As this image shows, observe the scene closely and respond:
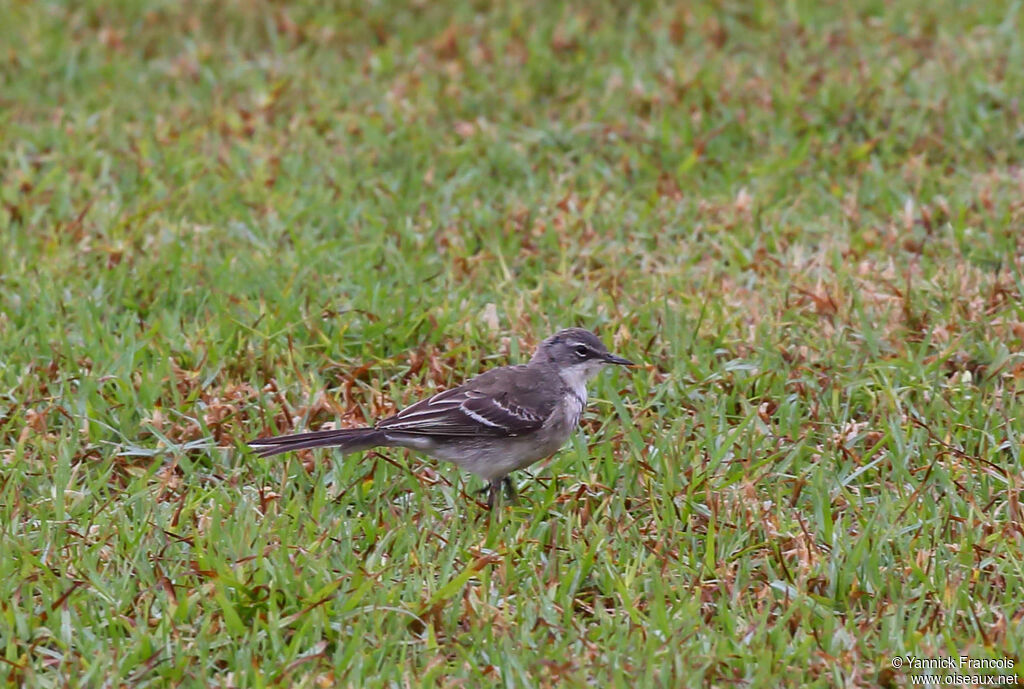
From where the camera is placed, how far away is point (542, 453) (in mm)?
6109

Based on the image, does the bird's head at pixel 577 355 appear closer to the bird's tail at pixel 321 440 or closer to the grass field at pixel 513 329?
the grass field at pixel 513 329

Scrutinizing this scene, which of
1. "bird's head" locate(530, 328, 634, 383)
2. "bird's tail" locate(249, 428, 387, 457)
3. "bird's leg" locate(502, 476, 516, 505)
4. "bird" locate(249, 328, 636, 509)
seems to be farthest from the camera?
"bird's head" locate(530, 328, 634, 383)

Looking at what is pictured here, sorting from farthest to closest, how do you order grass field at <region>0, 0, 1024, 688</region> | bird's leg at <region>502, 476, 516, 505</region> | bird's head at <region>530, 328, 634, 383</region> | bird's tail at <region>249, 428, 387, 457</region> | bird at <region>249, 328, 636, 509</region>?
bird's head at <region>530, 328, 634, 383</region>, bird's leg at <region>502, 476, 516, 505</region>, bird at <region>249, 328, 636, 509</region>, bird's tail at <region>249, 428, 387, 457</region>, grass field at <region>0, 0, 1024, 688</region>

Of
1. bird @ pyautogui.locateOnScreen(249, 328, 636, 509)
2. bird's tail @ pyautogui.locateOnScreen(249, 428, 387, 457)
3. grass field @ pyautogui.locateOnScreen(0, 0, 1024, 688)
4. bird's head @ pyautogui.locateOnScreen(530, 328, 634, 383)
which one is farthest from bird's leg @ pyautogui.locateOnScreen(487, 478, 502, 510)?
bird's head @ pyautogui.locateOnScreen(530, 328, 634, 383)

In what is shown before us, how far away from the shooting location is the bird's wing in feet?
19.5

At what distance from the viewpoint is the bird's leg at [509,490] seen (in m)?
6.05

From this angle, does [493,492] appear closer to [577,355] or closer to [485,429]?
[485,429]

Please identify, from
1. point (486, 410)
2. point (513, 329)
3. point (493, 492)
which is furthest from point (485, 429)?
point (513, 329)

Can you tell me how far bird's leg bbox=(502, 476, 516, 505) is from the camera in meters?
6.05

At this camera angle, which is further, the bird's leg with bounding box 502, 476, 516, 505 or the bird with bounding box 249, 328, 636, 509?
the bird's leg with bounding box 502, 476, 516, 505

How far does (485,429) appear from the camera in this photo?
5910 millimetres

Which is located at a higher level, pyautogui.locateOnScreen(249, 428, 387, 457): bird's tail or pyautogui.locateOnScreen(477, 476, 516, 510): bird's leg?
pyautogui.locateOnScreen(249, 428, 387, 457): bird's tail

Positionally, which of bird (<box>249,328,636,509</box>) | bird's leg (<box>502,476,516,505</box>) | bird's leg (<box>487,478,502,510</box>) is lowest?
bird's leg (<box>502,476,516,505</box>)

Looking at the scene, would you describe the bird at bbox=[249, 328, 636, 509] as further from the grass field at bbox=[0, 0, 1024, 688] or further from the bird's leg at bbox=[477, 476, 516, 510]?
the grass field at bbox=[0, 0, 1024, 688]
